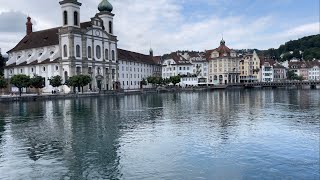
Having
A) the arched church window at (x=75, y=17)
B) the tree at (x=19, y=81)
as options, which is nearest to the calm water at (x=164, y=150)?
the tree at (x=19, y=81)

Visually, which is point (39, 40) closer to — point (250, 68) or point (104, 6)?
point (104, 6)

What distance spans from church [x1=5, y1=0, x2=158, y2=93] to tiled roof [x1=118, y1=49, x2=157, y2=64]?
1046 centimetres

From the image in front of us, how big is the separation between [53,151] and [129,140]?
4758 millimetres

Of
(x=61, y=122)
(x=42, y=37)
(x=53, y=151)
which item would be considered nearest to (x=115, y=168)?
(x=53, y=151)

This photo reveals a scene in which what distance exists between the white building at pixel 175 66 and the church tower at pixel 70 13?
58.8m

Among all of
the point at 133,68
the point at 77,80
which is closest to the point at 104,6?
the point at 133,68

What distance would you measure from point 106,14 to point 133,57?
80.9 feet

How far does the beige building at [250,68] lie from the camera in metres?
166

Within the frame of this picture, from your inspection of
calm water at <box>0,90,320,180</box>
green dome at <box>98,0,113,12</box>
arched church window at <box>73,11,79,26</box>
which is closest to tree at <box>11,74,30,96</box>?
arched church window at <box>73,11,79,26</box>

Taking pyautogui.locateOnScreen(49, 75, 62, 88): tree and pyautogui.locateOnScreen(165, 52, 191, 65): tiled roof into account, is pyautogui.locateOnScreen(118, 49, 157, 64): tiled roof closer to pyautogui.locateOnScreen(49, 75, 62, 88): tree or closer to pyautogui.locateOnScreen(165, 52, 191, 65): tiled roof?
pyautogui.locateOnScreen(165, 52, 191, 65): tiled roof

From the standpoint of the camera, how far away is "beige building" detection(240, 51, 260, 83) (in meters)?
166

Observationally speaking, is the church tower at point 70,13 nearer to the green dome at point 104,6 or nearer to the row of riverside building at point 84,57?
the row of riverside building at point 84,57

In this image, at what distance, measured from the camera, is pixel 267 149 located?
62.6ft

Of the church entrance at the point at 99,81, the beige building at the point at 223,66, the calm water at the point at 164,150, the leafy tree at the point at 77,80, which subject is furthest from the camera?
the beige building at the point at 223,66
